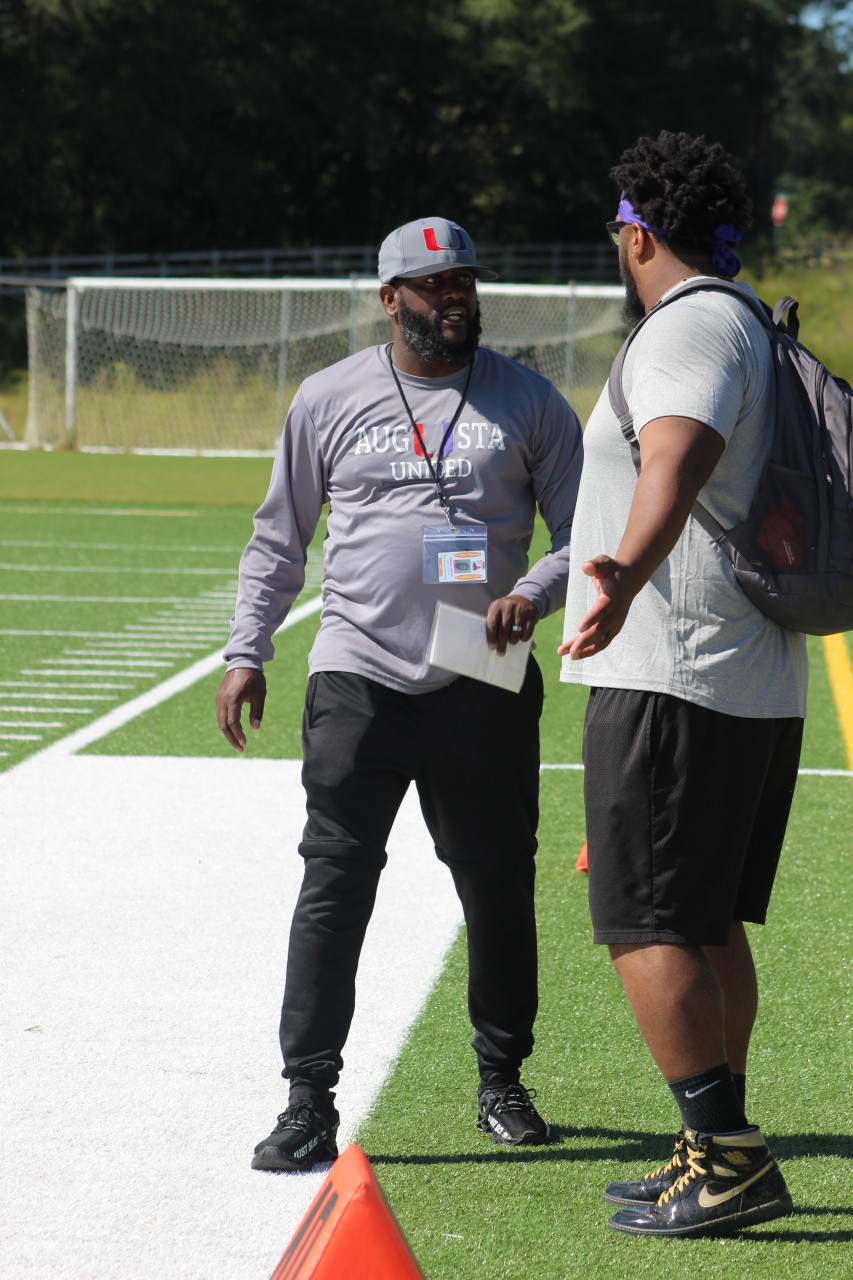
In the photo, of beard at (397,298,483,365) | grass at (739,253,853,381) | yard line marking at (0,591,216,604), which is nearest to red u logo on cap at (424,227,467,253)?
beard at (397,298,483,365)

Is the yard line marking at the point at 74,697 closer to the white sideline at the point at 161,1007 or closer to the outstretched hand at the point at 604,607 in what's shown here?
the white sideline at the point at 161,1007

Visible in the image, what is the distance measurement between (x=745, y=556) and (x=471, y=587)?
80 centimetres

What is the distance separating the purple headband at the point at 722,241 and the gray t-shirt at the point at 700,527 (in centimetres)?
8

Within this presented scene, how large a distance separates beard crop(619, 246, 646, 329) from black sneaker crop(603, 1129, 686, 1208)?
1544mm

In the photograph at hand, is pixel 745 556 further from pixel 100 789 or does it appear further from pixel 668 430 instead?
pixel 100 789

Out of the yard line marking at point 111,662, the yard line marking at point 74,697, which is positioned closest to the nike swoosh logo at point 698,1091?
the yard line marking at point 74,697

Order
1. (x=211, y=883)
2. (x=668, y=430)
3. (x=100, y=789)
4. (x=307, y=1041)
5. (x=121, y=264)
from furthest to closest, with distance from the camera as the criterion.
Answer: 1. (x=121, y=264)
2. (x=100, y=789)
3. (x=211, y=883)
4. (x=307, y=1041)
5. (x=668, y=430)

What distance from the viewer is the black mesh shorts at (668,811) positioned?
2.74 meters

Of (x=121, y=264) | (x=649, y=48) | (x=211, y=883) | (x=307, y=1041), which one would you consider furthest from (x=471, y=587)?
(x=649, y=48)

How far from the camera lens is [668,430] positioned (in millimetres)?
2582

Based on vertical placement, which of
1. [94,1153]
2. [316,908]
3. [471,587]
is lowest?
[94,1153]

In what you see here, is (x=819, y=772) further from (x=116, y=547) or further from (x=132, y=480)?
(x=132, y=480)

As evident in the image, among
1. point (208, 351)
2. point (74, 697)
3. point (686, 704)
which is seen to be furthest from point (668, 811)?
point (208, 351)

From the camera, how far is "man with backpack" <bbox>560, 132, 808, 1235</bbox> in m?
2.72
